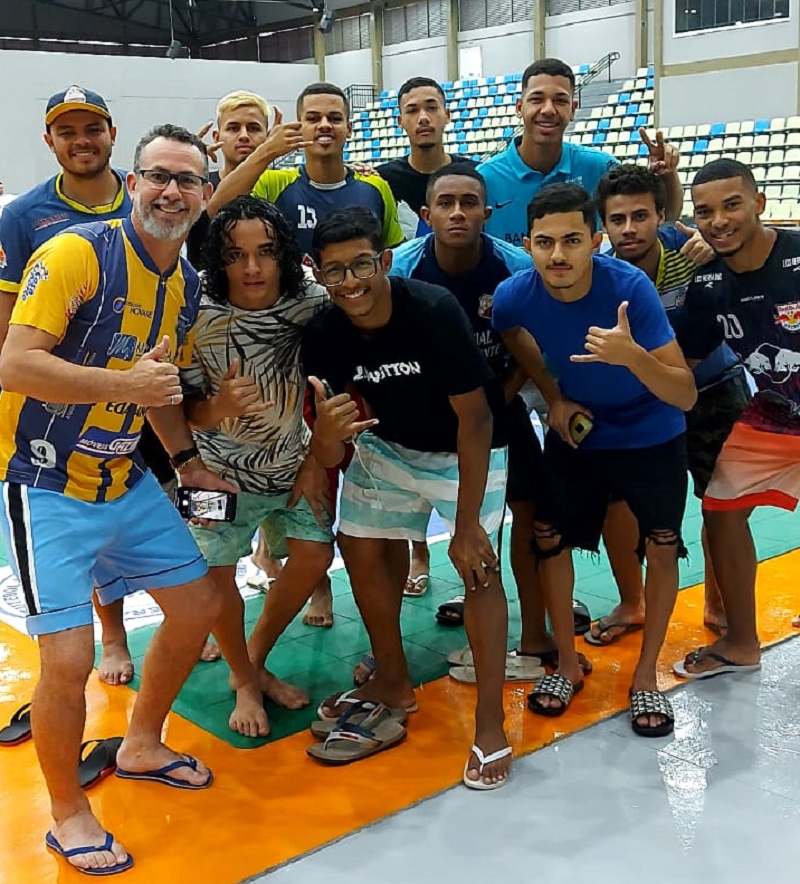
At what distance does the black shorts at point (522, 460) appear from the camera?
12.0 ft

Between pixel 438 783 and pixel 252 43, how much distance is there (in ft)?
88.4

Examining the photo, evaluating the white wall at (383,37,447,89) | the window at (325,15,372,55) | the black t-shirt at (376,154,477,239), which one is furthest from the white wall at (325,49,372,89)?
the black t-shirt at (376,154,477,239)

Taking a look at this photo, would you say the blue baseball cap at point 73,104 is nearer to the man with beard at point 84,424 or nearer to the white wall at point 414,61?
the man with beard at point 84,424

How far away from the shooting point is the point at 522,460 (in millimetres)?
3650

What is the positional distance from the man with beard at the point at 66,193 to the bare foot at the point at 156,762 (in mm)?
1152

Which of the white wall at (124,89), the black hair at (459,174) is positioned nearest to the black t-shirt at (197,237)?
the black hair at (459,174)

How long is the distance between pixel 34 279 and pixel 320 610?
2237 mm

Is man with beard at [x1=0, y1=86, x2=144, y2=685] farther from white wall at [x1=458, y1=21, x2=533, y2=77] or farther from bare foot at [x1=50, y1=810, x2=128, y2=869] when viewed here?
white wall at [x1=458, y1=21, x2=533, y2=77]

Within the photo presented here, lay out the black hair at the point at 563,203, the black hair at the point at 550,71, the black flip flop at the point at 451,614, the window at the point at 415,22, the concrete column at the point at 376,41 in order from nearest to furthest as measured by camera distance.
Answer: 1. the black hair at the point at 563,203
2. the black hair at the point at 550,71
3. the black flip flop at the point at 451,614
4. the window at the point at 415,22
5. the concrete column at the point at 376,41

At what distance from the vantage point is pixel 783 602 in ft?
14.2

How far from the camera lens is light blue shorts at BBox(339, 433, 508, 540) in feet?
10.7

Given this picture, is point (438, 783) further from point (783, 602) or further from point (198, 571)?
point (783, 602)

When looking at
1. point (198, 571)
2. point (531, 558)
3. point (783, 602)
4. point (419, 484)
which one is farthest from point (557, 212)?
point (783, 602)

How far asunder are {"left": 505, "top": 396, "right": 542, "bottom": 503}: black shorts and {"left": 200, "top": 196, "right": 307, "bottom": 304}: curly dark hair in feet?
3.14
